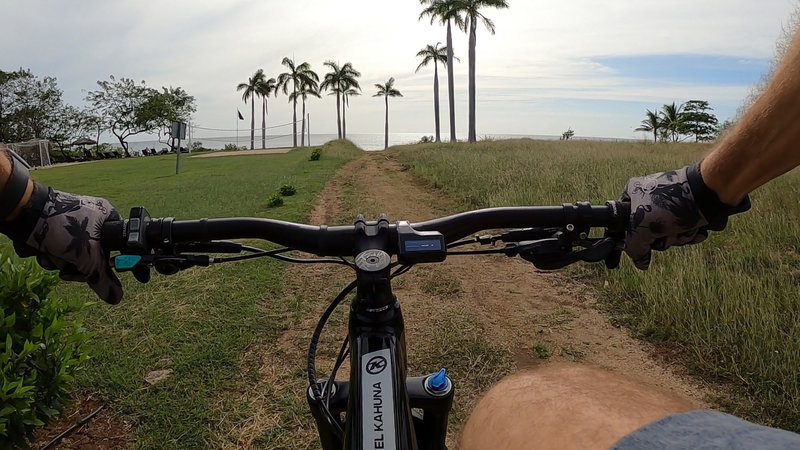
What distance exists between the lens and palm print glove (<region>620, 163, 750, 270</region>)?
4.13 ft

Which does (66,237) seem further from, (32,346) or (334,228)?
(32,346)

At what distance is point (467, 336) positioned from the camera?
413 cm

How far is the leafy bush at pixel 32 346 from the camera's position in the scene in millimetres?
2195

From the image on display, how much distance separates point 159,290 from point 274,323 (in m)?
1.47

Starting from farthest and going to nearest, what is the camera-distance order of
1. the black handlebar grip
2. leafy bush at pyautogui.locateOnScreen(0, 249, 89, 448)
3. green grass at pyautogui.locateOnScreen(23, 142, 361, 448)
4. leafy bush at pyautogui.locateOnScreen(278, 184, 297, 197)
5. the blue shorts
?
leafy bush at pyautogui.locateOnScreen(278, 184, 297, 197) → green grass at pyautogui.locateOnScreen(23, 142, 361, 448) → leafy bush at pyautogui.locateOnScreen(0, 249, 89, 448) → the black handlebar grip → the blue shorts

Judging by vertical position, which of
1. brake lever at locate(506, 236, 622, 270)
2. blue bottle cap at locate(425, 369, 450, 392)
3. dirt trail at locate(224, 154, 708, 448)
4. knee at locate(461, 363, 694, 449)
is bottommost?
dirt trail at locate(224, 154, 708, 448)

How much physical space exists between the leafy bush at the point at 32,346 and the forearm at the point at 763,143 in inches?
106

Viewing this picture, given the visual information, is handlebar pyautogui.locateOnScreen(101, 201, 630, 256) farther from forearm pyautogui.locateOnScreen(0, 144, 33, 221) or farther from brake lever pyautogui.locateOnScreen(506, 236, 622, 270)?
forearm pyautogui.locateOnScreen(0, 144, 33, 221)

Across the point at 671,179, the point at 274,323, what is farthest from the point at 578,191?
the point at 671,179

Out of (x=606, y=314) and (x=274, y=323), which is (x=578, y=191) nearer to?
(x=606, y=314)

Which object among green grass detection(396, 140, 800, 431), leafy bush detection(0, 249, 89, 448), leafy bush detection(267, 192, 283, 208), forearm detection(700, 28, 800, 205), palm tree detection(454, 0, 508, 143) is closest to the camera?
forearm detection(700, 28, 800, 205)

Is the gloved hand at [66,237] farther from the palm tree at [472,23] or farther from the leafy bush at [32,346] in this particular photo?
the palm tree at [472,23]

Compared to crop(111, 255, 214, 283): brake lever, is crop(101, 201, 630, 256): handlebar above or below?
above

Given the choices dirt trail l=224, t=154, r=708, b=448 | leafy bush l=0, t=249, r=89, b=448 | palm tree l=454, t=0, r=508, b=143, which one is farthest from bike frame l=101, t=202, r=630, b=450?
palm tree l=454, t=0, r=508, b=143
